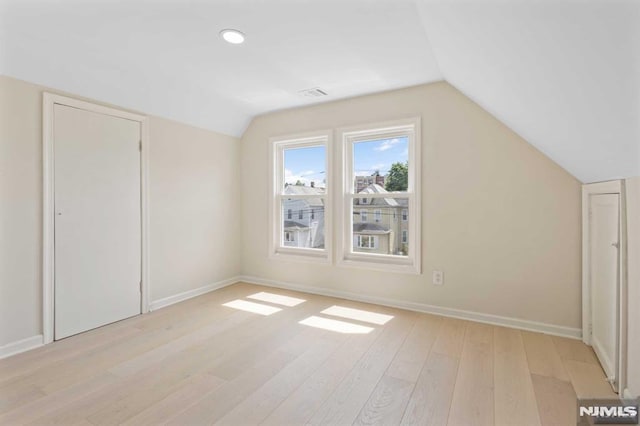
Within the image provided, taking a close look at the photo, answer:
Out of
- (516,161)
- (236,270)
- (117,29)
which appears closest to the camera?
(117,29)

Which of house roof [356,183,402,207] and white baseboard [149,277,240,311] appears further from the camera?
house roof [356,183,402,207]

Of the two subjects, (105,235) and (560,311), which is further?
(105,235)

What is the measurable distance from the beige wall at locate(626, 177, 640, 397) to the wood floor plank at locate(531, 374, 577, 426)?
29 centimetres

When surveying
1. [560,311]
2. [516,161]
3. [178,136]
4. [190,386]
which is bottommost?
[190,386]

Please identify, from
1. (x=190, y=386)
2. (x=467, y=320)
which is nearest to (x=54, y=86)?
(x=190, y=386)

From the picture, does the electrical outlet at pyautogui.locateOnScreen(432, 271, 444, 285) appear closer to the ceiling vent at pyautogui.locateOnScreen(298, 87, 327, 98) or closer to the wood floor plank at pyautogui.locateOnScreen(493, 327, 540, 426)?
the wood floor plank at pyautogui.locateOnScreen(493, 327, 540, 426)

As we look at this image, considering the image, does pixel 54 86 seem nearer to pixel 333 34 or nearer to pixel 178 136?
pixel 178 136

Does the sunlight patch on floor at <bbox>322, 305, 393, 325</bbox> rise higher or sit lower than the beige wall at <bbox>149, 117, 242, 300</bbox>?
lower

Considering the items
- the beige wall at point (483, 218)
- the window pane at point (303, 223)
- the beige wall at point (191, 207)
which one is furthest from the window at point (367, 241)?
the beige wall at point (191, 207)

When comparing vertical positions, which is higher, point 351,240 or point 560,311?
point 351,240

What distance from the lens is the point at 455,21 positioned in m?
1.70

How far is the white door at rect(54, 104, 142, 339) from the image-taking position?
2518mm

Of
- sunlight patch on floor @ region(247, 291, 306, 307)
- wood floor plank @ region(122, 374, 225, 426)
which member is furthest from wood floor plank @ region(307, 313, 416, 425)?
sunlight patch on floor @ region(247, 291, 306, 307)

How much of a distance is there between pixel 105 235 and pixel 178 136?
1321 millimetres
